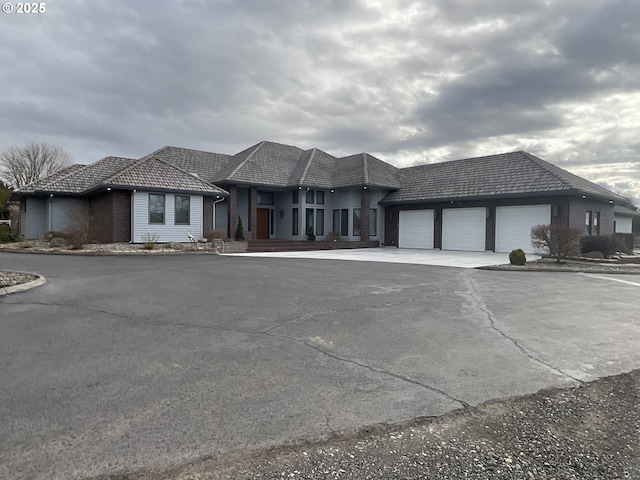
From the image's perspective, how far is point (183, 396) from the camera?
11.5ft

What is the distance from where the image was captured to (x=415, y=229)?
27.2 metres

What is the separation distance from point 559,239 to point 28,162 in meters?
56.4

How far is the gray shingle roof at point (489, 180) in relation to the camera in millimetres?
21547

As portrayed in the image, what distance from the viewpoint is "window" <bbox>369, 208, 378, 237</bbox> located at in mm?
28125

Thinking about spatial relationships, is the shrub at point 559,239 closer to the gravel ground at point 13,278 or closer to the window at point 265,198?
the gravel ground at point 13,278

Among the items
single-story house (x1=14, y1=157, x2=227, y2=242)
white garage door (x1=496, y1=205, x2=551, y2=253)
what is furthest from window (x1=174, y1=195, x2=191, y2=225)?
white garage door (x1=496, y1=205, x2=551, y2=253)

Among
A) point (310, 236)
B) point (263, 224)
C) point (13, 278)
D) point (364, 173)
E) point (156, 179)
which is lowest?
point (13, 278)

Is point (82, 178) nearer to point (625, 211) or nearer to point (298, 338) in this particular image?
point (298, 338)

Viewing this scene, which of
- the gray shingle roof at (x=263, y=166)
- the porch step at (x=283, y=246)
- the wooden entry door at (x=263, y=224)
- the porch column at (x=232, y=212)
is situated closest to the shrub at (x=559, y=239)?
the porch step at (x=283, y=246)

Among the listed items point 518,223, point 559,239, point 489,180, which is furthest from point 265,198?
point 559,239

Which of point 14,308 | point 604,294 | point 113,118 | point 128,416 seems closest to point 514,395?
point 128,416

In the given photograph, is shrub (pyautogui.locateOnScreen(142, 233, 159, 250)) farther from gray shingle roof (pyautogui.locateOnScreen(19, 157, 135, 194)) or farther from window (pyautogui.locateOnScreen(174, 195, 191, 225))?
gray shingle roof (pyautogui.locateOnScreen(19, 157, 135, 194))

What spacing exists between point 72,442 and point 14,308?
573cm

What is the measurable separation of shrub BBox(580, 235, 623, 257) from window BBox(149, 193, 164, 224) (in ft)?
69.8
